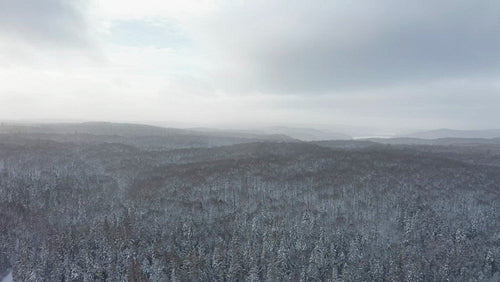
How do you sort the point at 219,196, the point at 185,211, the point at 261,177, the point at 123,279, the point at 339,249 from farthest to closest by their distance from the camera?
the point at 261,177 < the point at 219,196 < the point at 185,211 < the point at 339,249 < the point at 123,279

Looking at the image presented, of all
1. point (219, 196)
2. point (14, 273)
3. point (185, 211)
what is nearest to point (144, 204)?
point (185, 211)

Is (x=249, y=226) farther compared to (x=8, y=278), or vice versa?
(x=249, y=226)

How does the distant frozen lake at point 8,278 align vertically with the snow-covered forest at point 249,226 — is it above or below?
below

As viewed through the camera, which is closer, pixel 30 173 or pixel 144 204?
pixel 144 204

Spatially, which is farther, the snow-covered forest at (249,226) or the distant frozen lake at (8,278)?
the distant frozen lake at (8,278)

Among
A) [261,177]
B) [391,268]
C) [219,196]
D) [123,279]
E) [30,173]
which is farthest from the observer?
[261,177]

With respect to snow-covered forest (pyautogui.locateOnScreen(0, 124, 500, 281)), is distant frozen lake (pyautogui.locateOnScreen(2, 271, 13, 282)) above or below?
below

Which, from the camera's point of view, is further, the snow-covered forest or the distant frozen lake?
the distant frozen lake

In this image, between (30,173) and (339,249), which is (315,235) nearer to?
(339,249)
